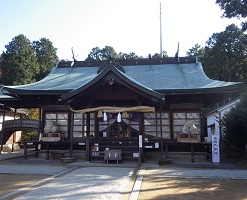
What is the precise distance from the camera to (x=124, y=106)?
14.0 metres

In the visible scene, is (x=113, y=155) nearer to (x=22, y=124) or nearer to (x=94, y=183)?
(x=94, y=183)

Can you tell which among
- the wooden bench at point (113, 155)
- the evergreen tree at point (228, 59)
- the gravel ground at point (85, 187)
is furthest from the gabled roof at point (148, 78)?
the evergreen tree at point (228, 59)

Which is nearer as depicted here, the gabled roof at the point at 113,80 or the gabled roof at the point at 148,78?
the gabled roof at the point at 113,80

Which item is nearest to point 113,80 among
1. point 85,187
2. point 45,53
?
point 85,187

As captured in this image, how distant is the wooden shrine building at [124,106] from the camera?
12.5m

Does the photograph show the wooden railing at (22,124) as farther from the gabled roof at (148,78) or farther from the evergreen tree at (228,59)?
the evergreen tree at (228,59)

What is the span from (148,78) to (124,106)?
359 centimetres

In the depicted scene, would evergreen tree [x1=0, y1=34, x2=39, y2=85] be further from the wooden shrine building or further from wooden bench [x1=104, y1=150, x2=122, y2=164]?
wooden bench [x1=104, y1=150, x2=122, y2=164]

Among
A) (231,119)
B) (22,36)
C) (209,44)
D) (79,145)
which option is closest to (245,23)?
(231,119)

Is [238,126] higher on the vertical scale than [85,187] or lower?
higher

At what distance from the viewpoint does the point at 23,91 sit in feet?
47.3

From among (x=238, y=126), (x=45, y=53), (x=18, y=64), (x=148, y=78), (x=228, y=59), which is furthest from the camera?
(x=45, y=53)

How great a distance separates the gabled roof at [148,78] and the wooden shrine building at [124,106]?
0.05 metres

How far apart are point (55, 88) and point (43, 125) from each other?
248cm
